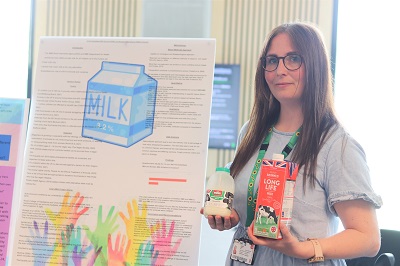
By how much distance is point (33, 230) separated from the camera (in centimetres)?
177

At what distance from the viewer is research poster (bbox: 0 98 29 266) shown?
181 cm

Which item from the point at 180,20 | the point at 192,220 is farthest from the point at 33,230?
the point at 180,20

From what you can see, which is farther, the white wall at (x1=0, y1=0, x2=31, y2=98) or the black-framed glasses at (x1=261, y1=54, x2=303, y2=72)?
the white wall at (x1=0, y1=0, x2=31, y2=98)

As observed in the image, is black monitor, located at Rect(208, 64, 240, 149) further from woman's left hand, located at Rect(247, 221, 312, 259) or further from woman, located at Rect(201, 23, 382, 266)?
woman's left hand, located at Rect(247, 221, 312, 259)

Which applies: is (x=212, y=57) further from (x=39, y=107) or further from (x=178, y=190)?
(x=39, y=107)

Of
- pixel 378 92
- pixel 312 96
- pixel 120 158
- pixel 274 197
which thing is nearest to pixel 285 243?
pixel 274 197

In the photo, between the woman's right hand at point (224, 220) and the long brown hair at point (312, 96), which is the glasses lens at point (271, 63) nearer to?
the long brown hair at point (312, 96)

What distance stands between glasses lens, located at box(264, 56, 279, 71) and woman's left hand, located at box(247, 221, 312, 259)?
0.51 metres

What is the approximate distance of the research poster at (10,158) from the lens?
71.2 inches

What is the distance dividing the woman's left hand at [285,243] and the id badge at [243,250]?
0.62 feet

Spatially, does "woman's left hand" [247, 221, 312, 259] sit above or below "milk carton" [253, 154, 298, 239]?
below

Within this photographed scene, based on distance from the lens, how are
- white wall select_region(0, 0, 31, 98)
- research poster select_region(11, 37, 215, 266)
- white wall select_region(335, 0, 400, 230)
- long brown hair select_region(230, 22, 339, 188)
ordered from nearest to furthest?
long brown hair select_region(230, 22, 339, 188) → research poster select_region(11, 37, 215, 266) → white wall select_region(335, 0, 400, 230) → white wall select_region(0, 0, 31, 98)

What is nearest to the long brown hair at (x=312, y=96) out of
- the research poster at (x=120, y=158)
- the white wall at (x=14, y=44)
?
the research poster at (x=120, y=158)

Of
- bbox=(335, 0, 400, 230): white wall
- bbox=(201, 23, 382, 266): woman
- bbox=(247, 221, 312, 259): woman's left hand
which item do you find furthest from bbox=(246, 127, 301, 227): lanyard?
bbox=(335, 0, 400, 230): white wall
